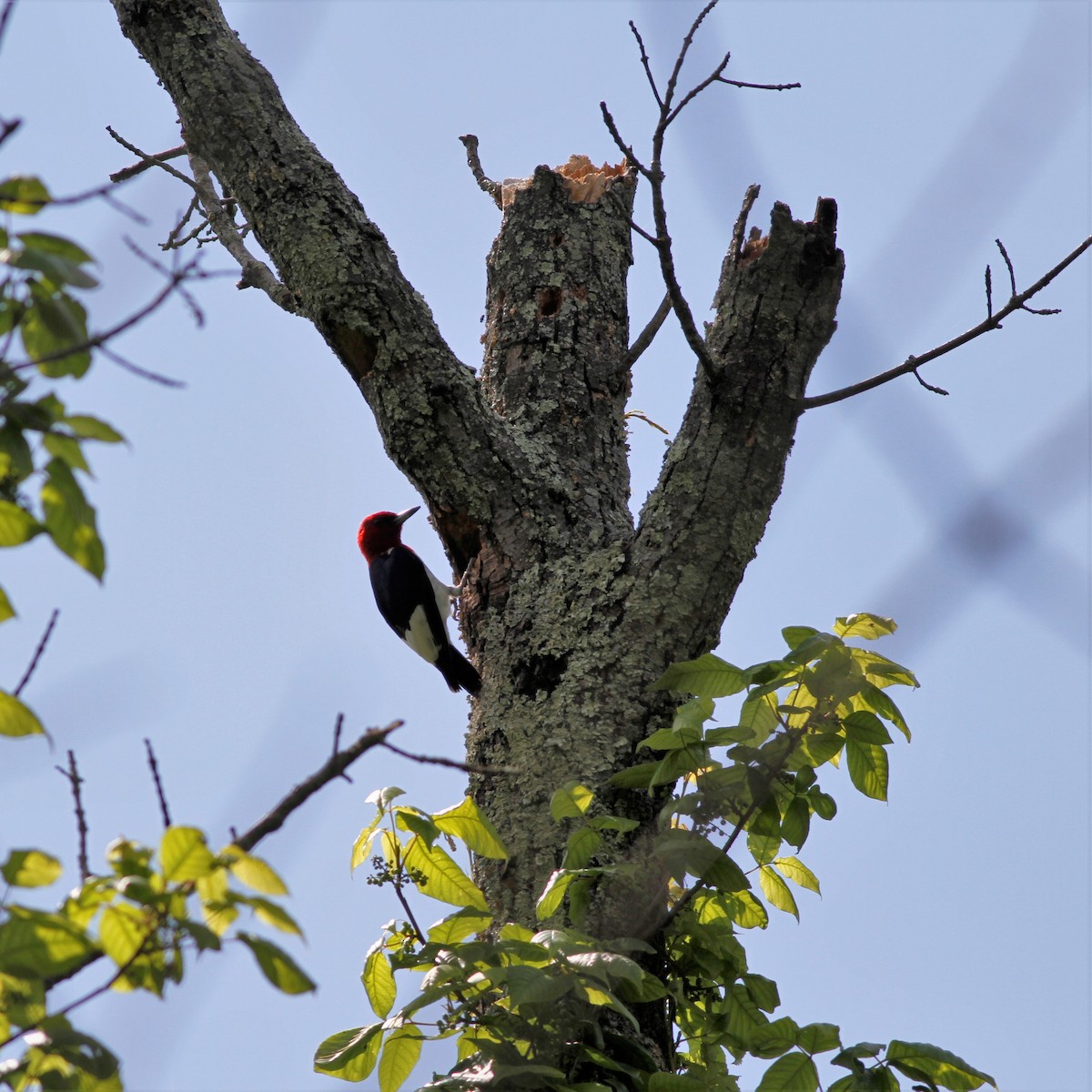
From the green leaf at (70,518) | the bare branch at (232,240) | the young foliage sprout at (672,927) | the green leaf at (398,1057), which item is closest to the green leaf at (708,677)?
the young foliage sprout at (672,927)

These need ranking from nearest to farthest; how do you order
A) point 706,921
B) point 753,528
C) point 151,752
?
point 151,752, point 706,921, point 753,528

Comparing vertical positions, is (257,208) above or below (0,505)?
above

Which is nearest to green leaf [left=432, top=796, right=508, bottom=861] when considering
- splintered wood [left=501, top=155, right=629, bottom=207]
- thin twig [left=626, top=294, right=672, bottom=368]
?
thin twig [left=626, top=294, right=672, bottom=368]

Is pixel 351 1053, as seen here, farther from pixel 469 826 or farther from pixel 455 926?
pixel 469 826

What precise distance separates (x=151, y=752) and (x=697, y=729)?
3.22 ft

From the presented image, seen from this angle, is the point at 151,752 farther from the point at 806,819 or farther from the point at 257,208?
the point at 257,208

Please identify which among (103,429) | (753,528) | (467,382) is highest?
(467,382)

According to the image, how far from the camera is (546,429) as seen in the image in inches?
131

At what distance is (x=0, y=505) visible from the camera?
1.31 metres

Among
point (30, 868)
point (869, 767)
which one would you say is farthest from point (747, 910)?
point (30, 868)

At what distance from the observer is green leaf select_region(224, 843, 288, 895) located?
1.27 metres

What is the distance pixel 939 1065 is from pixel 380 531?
4.66 m

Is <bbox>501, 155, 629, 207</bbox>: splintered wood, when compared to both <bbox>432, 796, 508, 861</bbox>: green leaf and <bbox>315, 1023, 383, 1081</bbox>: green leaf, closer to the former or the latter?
<bbox>432, 796, 508, 861</bbox>: green leaf

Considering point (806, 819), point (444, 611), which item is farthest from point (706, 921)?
point (444, 611)
